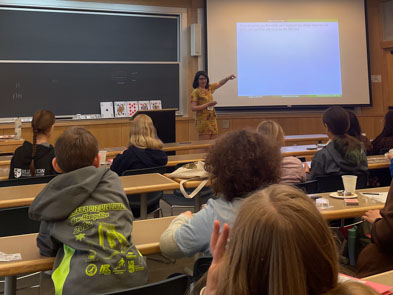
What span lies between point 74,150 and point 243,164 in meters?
0.71

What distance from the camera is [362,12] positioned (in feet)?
25.1

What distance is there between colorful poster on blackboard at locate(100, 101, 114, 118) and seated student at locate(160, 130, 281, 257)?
17.0 feet

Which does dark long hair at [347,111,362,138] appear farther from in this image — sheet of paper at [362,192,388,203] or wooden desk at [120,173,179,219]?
Answer: wooden desk at [120,173,179,219]

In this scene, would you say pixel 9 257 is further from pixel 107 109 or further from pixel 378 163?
pixel 107 109

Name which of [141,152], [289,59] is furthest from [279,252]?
[289,59]

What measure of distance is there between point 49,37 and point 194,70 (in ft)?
7.75

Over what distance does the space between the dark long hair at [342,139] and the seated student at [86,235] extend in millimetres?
2052

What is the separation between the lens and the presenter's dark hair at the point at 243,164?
156 centimetres

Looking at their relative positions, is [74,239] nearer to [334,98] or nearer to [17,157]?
[17,157]

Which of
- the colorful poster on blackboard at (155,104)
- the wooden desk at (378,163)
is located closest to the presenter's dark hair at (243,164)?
the wooden desk at (378,163)

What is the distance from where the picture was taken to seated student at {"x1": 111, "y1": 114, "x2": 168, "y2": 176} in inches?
138

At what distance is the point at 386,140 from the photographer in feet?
14.3

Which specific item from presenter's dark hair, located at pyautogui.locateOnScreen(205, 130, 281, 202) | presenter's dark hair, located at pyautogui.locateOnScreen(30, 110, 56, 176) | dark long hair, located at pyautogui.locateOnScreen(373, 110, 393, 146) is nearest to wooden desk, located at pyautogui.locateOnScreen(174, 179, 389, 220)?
presenter's dark hair, located at pyautogui.locateOnScreen(205, 130, 281, 202)

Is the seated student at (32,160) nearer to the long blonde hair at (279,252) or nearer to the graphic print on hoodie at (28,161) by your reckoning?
the graphic print on hoodie at (28,161)
